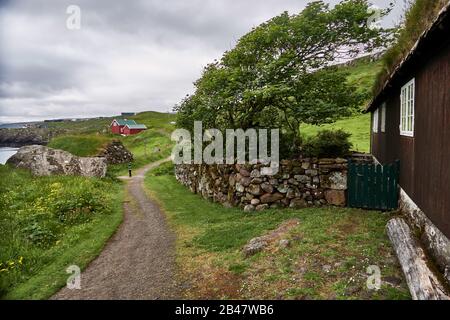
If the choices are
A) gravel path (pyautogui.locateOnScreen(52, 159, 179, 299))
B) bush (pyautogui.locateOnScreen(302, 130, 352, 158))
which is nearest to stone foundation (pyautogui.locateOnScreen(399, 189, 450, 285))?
bush (pyautogui.locateOnScreen(302, 130, 352, 158))

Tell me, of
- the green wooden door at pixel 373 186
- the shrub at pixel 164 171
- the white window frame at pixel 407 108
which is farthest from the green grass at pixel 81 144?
the white window frame at pixel 407 108

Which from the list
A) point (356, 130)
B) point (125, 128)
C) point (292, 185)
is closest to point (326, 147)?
point (292, 185)

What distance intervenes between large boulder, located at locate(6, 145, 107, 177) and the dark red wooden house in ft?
77.4

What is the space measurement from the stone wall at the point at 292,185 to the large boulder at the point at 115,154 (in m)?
24.1

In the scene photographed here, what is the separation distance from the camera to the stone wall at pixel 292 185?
520 inches

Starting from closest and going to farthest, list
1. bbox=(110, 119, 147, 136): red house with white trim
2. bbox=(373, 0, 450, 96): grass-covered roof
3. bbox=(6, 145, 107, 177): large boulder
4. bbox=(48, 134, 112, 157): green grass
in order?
bbox=(373, 0, 450, 96): grass-covered roof, bbox=(6, 145, 107, 177): large boulder, bbox=(48, 134, 112, 157): green grass, bbox=(110, 119, 147, 136): red house with white trim

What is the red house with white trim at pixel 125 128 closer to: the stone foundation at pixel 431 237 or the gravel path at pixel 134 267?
the gravel path at pixel 134 267

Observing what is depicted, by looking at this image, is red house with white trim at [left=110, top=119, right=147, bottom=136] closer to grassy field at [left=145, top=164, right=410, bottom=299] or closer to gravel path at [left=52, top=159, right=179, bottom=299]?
gravel path at [left=52, top=159, right=179, bottom=299]

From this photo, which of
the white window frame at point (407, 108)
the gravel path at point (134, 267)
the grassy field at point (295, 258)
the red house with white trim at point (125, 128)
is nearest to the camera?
the grassy field at point (295, 258)

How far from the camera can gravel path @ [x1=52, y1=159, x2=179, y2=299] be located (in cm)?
747

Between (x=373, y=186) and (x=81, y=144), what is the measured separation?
33.2m

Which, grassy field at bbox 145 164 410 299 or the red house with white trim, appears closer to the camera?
grassy field at bbox 145 164 410 299

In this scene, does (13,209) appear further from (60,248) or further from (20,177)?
(20,177)
